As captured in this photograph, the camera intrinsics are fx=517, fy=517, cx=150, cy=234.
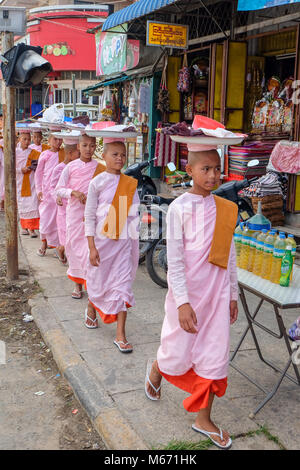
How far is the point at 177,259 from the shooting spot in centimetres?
299

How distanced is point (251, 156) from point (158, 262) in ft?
10.2

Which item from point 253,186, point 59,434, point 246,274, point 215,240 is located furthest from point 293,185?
point 59,434

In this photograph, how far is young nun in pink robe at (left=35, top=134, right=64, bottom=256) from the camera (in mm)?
7461

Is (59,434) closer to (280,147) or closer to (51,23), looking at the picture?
(280,147)

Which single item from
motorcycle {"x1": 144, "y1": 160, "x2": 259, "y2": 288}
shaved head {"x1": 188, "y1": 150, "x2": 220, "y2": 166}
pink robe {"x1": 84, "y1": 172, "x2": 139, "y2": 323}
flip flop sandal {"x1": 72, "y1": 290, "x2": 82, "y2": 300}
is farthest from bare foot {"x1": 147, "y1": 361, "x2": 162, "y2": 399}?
motorcycle {"x1": 144, "y1": 160, "x2": 259, "y2": 288}

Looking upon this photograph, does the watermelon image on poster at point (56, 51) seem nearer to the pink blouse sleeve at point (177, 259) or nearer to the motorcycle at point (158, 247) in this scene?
the motorcycle at point (158, 247)

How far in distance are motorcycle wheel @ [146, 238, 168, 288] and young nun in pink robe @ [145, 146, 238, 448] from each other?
119 inches

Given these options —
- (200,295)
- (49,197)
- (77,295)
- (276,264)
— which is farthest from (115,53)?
(200,295)

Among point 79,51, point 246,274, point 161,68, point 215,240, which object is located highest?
point 79,51

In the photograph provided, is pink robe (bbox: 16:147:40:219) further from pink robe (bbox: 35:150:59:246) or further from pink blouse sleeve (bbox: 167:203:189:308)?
pink blouse sleeve (bbox: 167:203:189:308)

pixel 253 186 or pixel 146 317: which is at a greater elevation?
pixel 253 186

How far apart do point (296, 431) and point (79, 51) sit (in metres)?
28.9

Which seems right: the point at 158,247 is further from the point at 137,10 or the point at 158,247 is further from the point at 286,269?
the point at 137,10

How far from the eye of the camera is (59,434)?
3.30 meters
